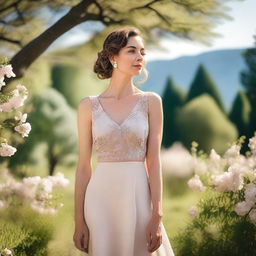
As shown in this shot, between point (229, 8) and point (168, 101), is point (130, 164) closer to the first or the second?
point (229, 8)

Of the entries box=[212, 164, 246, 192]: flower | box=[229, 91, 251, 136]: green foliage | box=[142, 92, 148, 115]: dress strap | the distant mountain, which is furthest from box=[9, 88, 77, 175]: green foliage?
box=[142, 92, 148, 115]: dress strap

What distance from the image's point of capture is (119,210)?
7.31 feet

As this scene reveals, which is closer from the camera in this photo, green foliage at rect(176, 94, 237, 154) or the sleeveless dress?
the sleeveless dress

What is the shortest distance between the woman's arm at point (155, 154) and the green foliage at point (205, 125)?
15.2 feet

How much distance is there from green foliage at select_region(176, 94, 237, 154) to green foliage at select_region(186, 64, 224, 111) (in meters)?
0.08

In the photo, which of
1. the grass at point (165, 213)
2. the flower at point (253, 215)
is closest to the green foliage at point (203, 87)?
the grass at point (165, 213)

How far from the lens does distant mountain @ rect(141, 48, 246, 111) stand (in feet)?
22.2

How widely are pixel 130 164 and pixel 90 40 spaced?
365 centimetres

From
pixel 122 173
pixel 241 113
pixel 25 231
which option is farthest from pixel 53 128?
pixel 122 173

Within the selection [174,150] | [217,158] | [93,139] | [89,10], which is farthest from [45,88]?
[93,139]

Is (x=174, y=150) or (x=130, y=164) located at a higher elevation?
(x=130, y=164)

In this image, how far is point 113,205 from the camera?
223 cm

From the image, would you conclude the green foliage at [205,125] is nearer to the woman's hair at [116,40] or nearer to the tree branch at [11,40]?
the tree branch at [11,40]

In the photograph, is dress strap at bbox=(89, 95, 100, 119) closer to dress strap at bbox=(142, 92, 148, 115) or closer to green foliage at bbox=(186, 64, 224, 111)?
dress strap at bbox=(142, 92, 148, 115)
